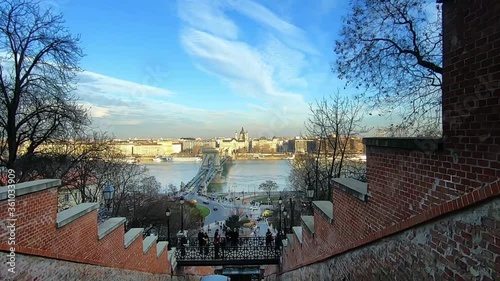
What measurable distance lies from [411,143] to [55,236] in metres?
5.09

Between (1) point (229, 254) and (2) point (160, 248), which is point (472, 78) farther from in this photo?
(1) point (229, 254)

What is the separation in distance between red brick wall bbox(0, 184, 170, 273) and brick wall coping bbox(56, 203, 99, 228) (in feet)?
0.24

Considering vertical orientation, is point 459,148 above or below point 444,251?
above

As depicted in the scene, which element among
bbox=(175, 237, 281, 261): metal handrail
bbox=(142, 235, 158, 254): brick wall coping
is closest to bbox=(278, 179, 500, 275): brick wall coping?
bbox=(142, 235, 158, 254): brick wall coping

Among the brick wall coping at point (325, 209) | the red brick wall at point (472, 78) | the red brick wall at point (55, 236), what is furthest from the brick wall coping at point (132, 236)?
the red brick wall at point (472, 78)

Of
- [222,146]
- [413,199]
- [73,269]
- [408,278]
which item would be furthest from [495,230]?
[222,146]

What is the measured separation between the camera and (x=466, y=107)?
A: 115 inches

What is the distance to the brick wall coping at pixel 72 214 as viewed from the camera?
541cm

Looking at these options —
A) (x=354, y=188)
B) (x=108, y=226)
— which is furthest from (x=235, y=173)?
(x=354, y=188)

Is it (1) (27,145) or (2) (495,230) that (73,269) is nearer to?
(2) (495,230)

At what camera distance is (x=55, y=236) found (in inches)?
205

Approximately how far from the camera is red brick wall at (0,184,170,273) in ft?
14.5

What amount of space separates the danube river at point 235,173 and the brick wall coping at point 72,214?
79.0 m

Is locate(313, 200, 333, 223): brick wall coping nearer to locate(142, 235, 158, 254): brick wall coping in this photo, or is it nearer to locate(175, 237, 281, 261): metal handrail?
locate(142, 235, 158, 254): brick wall coping
